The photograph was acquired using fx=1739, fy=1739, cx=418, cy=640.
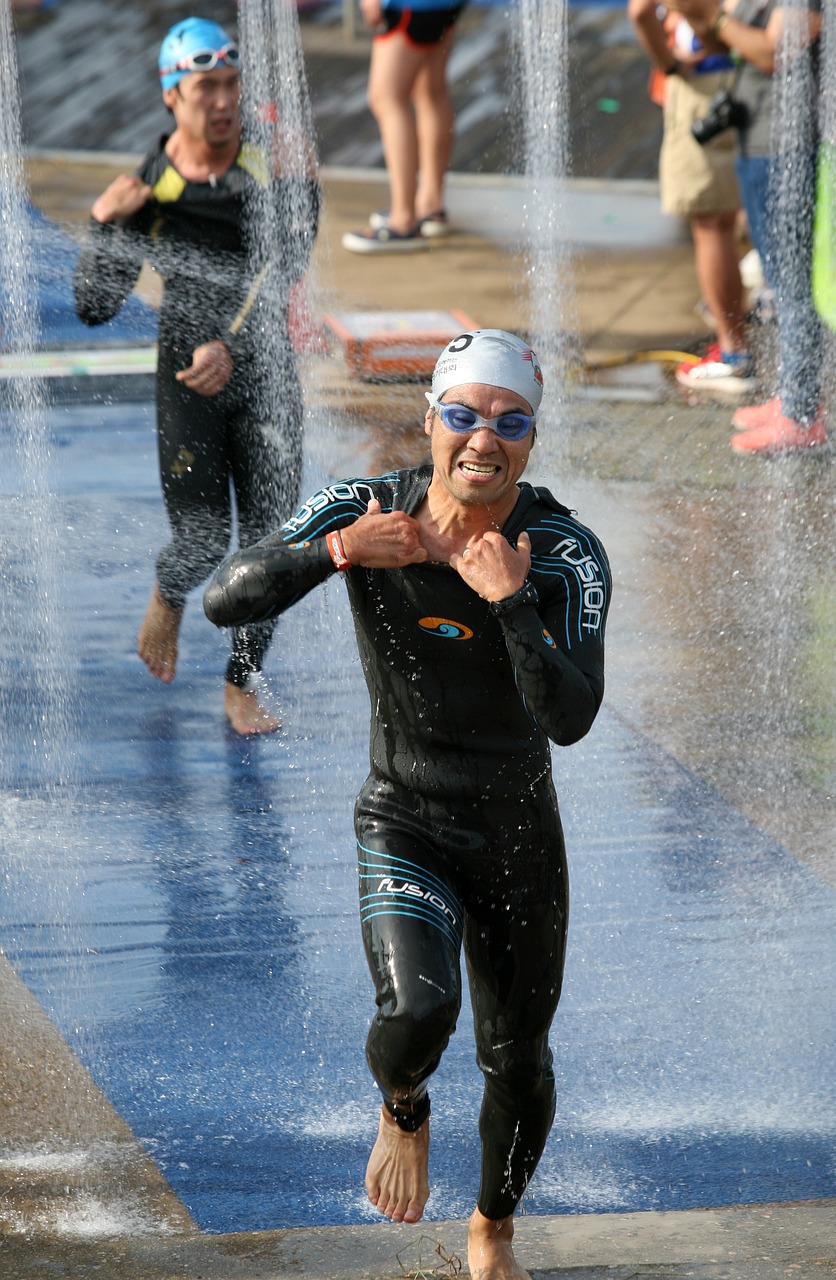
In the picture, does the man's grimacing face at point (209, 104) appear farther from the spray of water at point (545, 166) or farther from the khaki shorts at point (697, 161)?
the spray of water at point (545, 166)

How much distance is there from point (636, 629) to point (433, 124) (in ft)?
16.1

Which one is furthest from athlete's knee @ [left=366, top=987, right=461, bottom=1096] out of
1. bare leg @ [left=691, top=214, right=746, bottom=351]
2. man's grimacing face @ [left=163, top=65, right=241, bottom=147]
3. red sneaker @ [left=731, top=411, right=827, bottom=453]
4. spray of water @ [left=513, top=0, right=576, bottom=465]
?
spray of water @ [left=513, top=0, right=576, bottom=465]

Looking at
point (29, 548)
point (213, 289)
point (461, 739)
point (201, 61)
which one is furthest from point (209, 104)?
point (461, 739)

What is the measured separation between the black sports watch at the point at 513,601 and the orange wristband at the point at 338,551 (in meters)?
0.27

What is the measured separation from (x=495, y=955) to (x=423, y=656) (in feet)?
1.82

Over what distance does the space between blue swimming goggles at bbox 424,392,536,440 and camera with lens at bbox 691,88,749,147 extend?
5.05 m

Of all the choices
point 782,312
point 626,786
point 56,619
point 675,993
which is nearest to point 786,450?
point 782,312

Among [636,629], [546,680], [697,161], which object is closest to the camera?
[546,680]

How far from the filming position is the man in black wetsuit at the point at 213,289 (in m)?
5.42

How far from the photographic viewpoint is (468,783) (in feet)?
10.3

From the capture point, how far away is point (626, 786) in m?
5.25

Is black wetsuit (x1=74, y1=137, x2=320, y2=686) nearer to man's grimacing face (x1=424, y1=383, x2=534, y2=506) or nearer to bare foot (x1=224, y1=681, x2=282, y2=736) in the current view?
bare foot (x1=224, y1=681, x2=282, y2=736)

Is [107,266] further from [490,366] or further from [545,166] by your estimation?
[545,166]

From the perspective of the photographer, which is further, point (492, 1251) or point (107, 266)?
point (107, 266)
